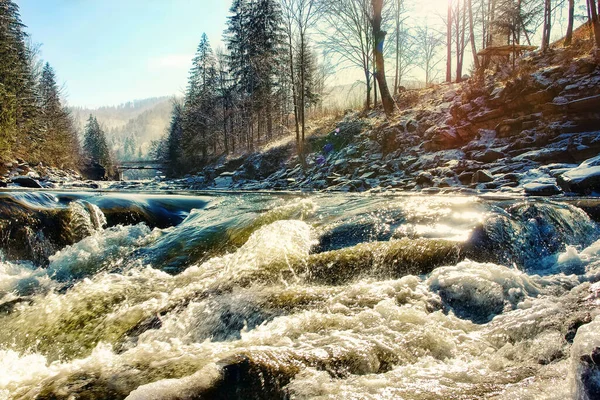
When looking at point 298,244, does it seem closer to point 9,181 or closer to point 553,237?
point 553,237

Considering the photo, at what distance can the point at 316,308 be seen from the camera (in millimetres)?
2611

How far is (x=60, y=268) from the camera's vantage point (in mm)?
4590

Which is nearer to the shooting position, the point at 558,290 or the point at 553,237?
the point at 558,290

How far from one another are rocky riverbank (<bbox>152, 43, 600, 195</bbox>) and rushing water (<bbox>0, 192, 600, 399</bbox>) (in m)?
4.36

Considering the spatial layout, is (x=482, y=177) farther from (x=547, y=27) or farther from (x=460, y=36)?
(x=460, y=36)

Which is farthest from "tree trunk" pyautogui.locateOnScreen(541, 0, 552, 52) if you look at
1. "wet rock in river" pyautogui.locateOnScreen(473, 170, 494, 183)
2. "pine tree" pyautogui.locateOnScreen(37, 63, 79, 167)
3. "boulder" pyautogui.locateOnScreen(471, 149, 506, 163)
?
"pine tree" pyautogui.locateOnScreen(37, 63, 79, 167)

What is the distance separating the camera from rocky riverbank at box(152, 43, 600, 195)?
30.2 feet

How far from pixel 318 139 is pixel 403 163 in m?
7.57

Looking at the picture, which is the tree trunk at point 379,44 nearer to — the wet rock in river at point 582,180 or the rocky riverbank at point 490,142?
the rocky riverbank at point 490,142

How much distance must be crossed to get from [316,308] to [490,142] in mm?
11143

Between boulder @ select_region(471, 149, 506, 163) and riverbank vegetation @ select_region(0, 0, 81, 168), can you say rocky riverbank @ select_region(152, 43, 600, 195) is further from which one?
riverbank vegetation @ select_region(0, 0, 81, 168)

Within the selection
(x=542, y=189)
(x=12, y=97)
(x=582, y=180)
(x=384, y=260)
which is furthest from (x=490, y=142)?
(x=12, y=97)

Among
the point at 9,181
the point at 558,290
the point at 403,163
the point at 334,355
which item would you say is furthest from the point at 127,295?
the point at 9,181

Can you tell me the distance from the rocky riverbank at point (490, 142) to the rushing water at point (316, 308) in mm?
4359
